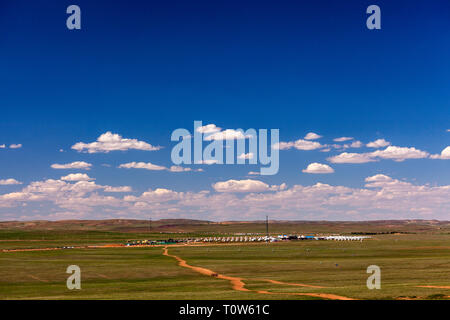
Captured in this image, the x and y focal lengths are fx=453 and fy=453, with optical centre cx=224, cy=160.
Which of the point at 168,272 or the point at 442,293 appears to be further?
the point at 168,272

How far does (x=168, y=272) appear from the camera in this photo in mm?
76812

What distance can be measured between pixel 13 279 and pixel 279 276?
131 feet

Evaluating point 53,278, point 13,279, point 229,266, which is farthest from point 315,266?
point 13,279
